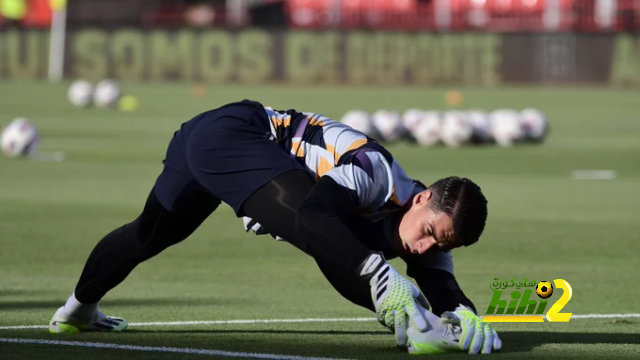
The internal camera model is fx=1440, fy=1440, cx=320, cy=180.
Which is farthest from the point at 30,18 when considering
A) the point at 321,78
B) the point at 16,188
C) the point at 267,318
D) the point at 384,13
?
the point at 267,318

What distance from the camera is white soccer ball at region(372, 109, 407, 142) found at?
2367 centimetres

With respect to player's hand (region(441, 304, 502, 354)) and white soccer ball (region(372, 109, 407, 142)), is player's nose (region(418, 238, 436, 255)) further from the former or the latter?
white soccer ball (region(372, 109, 407, 142))

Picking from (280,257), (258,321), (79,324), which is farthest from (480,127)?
(79,324)

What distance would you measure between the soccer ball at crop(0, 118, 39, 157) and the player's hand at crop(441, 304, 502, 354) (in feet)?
49.2

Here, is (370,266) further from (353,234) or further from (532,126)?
(532,126)

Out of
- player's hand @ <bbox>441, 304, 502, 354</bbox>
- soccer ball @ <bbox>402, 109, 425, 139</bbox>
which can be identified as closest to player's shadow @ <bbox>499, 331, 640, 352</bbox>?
player's hand @ <bbox>441, 304, 502, 354</bbox>

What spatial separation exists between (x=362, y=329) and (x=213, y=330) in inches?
31.4

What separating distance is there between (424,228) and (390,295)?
0.46m

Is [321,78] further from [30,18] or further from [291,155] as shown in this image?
[291,155]

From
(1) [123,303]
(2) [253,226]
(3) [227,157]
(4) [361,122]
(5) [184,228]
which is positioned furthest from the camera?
(4) [361,122]

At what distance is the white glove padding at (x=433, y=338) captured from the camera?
626 cm

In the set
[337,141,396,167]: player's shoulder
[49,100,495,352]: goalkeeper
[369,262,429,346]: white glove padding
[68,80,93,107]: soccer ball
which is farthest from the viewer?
[68,80,93,107]: soccer ball

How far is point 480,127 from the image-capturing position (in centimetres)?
2436

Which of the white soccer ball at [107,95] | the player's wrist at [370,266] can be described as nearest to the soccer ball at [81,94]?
the white soccer ball at [107,95]
